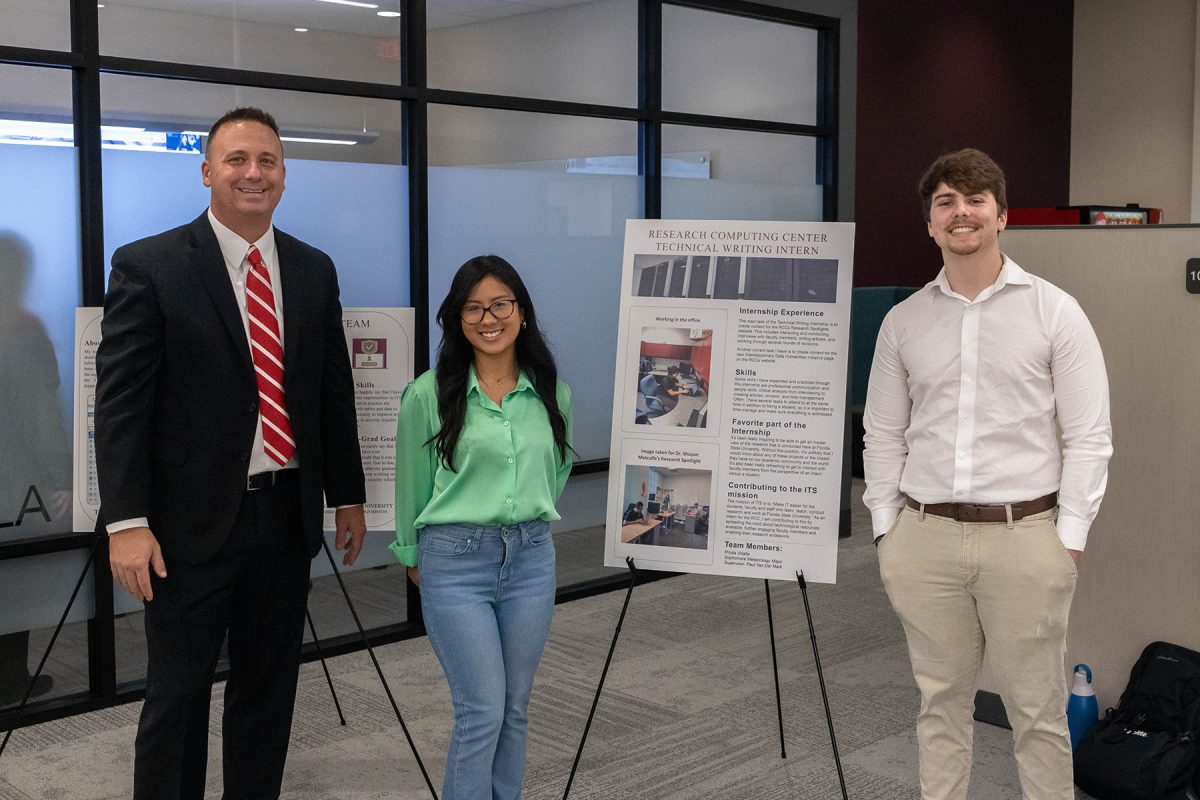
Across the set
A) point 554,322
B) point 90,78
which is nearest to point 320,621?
point 554,322

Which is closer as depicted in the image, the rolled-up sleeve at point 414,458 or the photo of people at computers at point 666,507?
the rolled-up sleeve at point 414,458

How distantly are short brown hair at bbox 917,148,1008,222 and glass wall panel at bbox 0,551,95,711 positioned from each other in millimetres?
2807

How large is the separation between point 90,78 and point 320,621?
207 cm

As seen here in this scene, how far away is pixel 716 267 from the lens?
309 cm

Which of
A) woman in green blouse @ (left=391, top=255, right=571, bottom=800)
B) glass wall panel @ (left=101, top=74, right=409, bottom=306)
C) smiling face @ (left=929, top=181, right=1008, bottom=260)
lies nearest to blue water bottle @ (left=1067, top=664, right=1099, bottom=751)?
smiling face @ (left=929, top=181, right=1008, bottom=260)

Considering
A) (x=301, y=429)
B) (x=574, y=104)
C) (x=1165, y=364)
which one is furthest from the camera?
(x=574, y=104)

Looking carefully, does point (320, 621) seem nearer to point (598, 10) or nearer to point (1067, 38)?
point (598, 10)

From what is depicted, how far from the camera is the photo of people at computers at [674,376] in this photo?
10.1ft

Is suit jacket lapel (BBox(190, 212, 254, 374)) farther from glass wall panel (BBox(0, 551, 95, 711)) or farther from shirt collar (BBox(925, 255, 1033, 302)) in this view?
glass wall panel (BBox(0, 551, 95, 711))

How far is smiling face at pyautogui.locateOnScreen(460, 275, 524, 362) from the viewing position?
254 centimetres

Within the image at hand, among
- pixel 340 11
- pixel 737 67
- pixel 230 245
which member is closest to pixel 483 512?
pixel 230 245

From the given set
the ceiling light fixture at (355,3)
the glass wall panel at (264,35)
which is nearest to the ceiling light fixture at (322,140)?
the glass wall panel at (264,35)

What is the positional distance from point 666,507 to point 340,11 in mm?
2321

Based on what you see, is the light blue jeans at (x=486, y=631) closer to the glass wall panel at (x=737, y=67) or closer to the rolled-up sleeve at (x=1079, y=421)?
the rolled-up sleeve at (x=1079, y=421)
